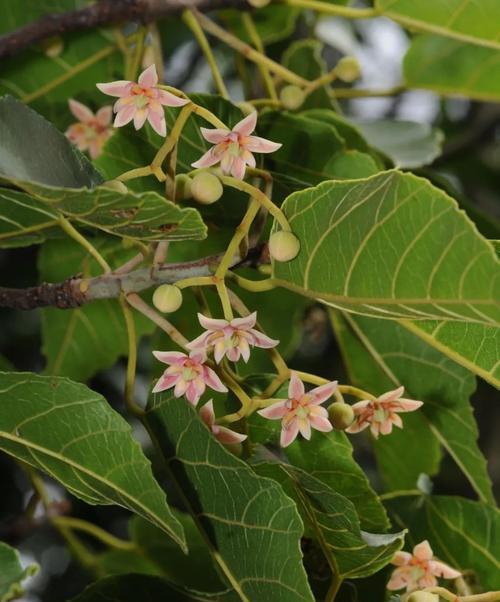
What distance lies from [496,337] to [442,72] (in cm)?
49

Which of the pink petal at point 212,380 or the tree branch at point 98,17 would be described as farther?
the tree branch at point 98,17

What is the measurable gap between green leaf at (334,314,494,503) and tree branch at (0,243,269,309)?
12.4 inches

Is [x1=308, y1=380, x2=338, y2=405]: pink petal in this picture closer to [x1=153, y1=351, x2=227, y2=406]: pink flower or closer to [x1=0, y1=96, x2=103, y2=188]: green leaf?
[x1=153, y1=351, x2=227, y2=406]: pink flower

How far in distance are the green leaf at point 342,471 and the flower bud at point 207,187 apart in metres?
0.23

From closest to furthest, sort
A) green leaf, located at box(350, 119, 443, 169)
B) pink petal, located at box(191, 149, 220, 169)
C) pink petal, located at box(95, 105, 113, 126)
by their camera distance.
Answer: pink petal, located at box(191, 149, 220, 169), pink petal, located at box(95, 105, 113, 126), green leaf, located at box(350, 119, 443, 169)

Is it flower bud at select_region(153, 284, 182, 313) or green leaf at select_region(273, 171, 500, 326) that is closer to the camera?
green leaf at select_region(273, 171, 500, 326)

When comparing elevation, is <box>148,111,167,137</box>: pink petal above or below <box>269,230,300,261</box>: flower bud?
above

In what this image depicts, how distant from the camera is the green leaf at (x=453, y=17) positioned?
3.39 ft

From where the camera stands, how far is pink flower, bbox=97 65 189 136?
2.37ft

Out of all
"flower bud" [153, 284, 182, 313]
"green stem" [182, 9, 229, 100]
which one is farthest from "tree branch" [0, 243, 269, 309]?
"green stem" [182, 9, 229, 100]

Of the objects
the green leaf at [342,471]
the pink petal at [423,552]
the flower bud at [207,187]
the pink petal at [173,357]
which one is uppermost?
the flower bud at [207,187]

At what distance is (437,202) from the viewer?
62 centimetres

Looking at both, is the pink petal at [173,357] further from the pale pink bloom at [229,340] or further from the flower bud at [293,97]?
the flower bud at [293,97]

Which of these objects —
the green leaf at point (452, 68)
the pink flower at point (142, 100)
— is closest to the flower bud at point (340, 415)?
the pink flower at point (142, 100)
